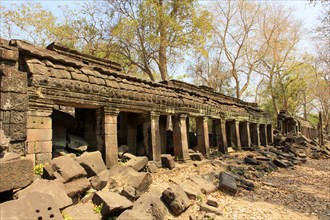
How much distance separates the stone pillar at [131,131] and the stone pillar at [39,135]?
12.7 feet

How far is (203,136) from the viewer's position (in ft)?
38.2

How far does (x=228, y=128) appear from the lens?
16.1 metres

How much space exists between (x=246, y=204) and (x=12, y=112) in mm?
5902

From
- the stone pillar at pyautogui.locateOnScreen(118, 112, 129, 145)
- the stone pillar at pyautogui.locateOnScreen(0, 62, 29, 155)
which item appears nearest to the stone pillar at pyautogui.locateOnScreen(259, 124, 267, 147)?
the stone pillar at pyautogui.locateOnScreen(118, 112, 129, 145)

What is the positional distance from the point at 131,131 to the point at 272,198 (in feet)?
17.4

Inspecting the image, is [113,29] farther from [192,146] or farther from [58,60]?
[58,60]

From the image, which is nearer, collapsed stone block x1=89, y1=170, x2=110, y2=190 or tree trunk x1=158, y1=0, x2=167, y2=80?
collapsed stone block x1=89, y1=170, x2=110, y2=190

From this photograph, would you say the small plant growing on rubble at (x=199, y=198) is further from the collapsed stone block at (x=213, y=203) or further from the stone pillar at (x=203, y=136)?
the stone pillar at (x=203, y=136)

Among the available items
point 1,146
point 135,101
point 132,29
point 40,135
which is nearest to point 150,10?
point 132,29

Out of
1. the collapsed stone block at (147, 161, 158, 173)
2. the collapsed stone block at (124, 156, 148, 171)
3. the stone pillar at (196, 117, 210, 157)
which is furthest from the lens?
the stone pillar at (196, 117, 210, 157)

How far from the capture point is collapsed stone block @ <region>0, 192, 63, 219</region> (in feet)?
10.6

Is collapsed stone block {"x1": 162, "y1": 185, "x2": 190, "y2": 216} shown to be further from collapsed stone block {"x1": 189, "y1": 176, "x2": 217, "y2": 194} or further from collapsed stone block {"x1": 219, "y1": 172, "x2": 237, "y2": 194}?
collapsed stone block {"x1": 219, "y1": 172, "x2": 237, "y2": 194}

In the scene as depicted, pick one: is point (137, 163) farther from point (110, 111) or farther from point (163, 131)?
point (163, 131)

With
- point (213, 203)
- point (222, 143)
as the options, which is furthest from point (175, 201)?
point (222, 143)
